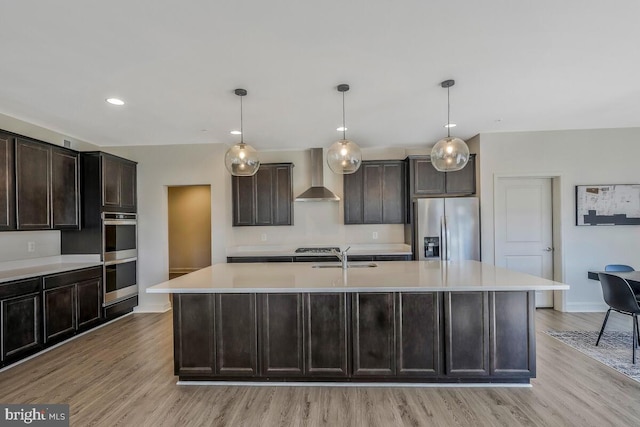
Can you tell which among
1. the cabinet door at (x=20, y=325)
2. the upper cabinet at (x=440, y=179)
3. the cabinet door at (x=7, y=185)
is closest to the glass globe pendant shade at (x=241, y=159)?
the cabinet door at (x=7, y=185)

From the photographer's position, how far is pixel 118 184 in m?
4.62

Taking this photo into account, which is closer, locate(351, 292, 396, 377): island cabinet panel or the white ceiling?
the white ceiling

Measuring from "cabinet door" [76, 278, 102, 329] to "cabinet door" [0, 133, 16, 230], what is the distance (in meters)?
1.03

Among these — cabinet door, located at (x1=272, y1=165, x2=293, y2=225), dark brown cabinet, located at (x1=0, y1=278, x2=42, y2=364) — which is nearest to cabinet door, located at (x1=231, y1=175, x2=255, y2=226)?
cabinet door, located at (x1=272, y1=165, x2=293, y2=225)

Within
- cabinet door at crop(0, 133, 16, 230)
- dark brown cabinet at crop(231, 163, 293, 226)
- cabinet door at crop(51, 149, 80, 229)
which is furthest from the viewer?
dark brown cabinet at crop(231, 163, 293, 226)

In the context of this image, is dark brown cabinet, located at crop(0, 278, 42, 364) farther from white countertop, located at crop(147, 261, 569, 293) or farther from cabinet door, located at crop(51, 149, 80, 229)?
white countertop, located at crop(147, 261, 569, 293)

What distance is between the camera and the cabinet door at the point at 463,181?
4.86 meters

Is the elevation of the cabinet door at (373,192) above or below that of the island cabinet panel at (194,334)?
above

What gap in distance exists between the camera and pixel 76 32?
2.07m

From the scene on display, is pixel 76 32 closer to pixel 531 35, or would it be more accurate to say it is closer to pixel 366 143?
pixel 531 35

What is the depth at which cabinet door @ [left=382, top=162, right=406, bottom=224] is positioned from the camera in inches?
200

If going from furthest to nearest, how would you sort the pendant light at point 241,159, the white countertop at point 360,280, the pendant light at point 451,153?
1. the pendant light at point 241,159
2. the pendant light at point 451,153
3. the white countertop at point 360,280

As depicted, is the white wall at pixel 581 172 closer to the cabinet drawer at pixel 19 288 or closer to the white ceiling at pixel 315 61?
the white ceiling at pixel 315 61

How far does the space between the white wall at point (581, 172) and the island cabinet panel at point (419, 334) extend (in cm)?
310
